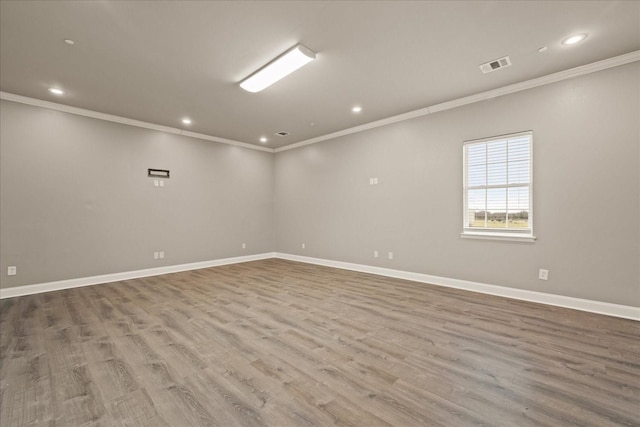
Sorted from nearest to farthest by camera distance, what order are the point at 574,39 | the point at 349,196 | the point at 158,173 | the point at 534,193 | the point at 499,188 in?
1. the point at 574,39
2. the point at 534,193
3. the point at 499,188
4. the point at 158,173
5. the point at 349,196

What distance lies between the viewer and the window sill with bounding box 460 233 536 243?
3711mm

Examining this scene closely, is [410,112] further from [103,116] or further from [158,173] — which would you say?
[103,116]

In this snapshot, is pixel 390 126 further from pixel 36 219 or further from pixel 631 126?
pixel 36 219

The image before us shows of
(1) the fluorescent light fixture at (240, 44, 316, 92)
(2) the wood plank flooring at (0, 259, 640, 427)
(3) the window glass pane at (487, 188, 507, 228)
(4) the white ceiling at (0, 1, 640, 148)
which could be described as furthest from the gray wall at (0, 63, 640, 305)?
(1) the fluorescent light fixture at (240, 44, 316, 92)

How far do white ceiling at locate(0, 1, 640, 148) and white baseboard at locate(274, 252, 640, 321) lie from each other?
2823 mm

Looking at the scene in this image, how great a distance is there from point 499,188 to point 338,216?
3.03 m

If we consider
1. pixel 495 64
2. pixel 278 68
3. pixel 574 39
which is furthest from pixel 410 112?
pixel 278 68

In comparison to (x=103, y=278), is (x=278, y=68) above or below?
above

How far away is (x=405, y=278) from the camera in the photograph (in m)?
4.93

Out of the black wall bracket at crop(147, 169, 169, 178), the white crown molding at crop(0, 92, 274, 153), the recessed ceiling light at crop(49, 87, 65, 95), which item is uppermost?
the recessed ceiling light at crop(49, 87, 65, 95)

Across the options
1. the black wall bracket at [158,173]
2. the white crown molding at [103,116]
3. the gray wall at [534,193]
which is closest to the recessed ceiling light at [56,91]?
the white crown molding at [103,116]

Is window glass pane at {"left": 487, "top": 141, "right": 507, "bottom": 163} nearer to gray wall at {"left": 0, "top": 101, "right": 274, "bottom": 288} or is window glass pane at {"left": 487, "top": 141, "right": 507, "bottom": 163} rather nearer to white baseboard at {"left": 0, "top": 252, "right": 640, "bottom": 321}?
white baseboard at {"left": 0, "top": 252, "right": 640, "bottom": 321}

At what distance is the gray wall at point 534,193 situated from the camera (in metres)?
3.16

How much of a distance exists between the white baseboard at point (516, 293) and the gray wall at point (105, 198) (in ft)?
10.8
